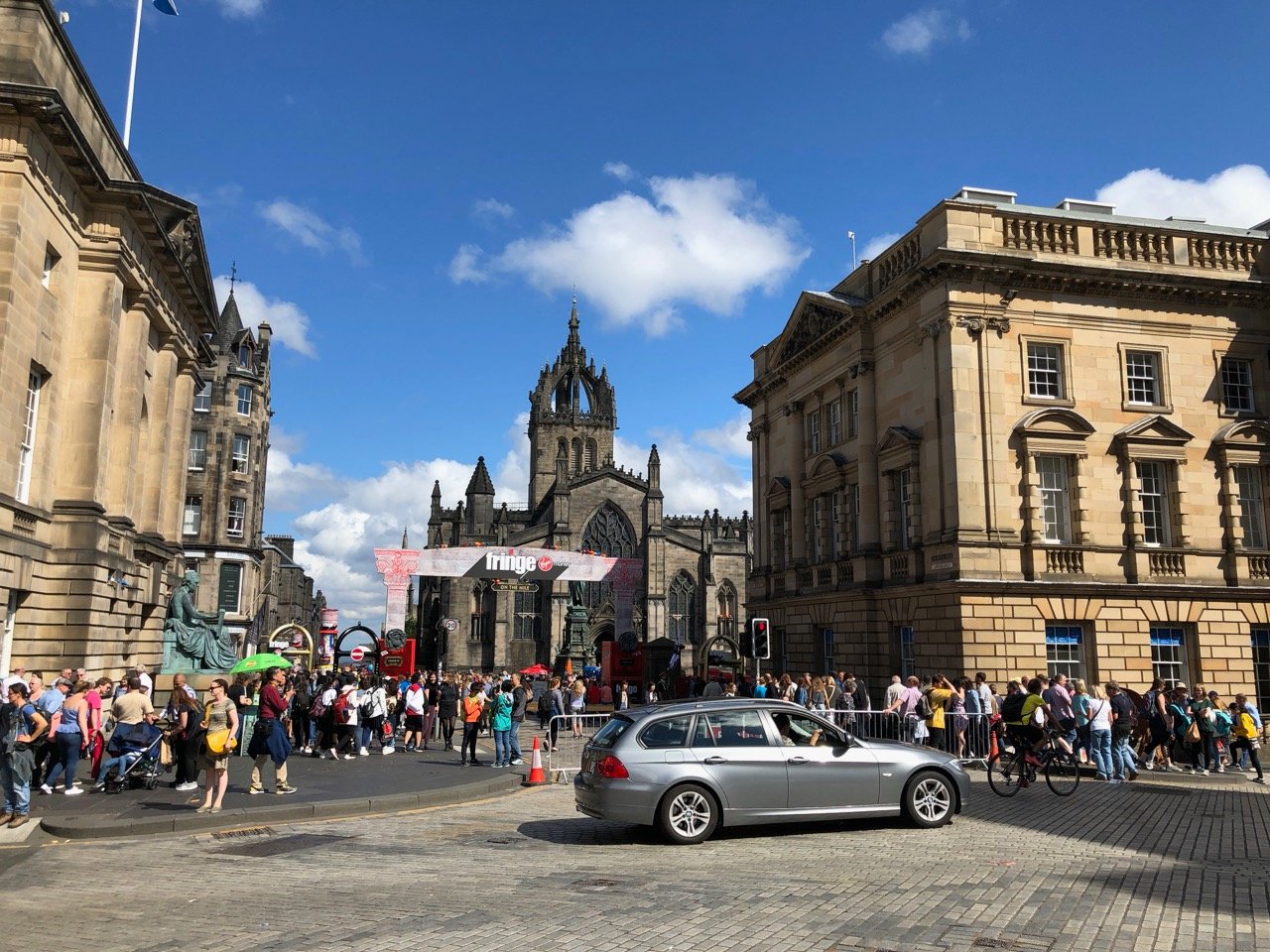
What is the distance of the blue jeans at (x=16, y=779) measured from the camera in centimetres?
1078

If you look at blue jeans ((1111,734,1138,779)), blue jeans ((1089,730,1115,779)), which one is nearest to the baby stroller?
blue jeans ((1089,730,1115,779))

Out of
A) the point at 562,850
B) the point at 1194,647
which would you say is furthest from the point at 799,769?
the point at 1194,647

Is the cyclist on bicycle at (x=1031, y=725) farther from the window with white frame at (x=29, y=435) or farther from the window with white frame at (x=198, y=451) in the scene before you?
the window with white frame at (x=198, y=451)

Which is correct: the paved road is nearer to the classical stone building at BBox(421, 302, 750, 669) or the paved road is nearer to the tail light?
the tail light

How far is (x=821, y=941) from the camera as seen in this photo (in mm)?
6395

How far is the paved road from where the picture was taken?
6586 mm

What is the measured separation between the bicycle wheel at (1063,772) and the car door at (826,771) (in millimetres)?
4931

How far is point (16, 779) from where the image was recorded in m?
10.8

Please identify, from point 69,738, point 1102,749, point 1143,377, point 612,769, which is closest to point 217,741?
point 69,738

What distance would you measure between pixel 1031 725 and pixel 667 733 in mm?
6405

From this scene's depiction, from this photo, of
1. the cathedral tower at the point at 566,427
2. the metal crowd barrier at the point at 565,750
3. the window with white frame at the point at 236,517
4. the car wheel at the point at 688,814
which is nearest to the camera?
the car wheel at the point at 688,814

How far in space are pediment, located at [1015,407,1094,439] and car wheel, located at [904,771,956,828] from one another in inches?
593

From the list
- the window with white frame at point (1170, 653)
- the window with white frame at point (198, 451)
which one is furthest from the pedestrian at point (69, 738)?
the window with white frame at point (198, 451)

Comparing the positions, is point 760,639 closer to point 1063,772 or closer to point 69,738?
point 1063,772
